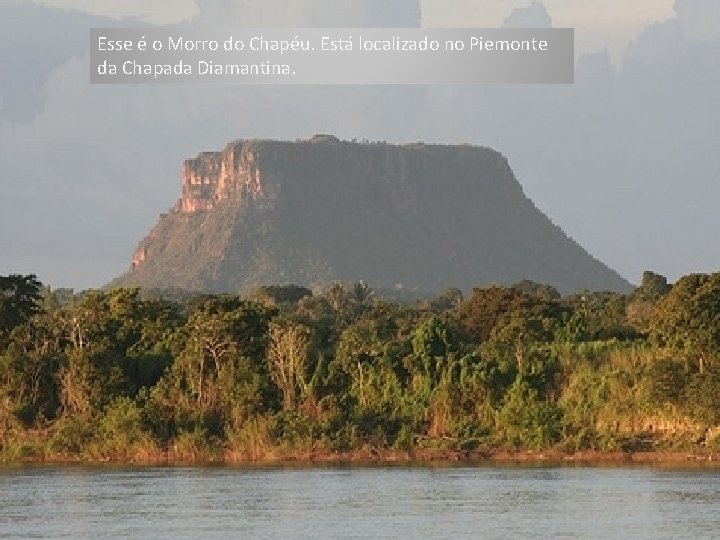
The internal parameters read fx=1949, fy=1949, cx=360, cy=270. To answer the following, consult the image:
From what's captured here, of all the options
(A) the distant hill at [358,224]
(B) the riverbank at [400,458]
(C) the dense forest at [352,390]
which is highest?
(A) the distant hill at [358,224]

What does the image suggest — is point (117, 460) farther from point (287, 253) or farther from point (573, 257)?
point (573, 257)

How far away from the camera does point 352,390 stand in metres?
57.8

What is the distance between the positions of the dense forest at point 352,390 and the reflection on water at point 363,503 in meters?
2.53

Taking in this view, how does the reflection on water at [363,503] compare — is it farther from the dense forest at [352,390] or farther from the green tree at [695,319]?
the green tree at [695,319]

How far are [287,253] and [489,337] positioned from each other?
103316 mm

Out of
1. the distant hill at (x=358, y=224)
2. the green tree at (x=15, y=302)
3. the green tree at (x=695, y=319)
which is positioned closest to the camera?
the green tree at (x=695, y=319)

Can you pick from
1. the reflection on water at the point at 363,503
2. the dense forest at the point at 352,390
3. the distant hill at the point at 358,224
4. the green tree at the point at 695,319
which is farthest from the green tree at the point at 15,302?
the distant hill at the point at 358,224

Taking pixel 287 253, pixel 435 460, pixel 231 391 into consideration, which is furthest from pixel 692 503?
pixel 287 253

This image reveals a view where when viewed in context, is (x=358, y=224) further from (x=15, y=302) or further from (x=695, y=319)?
(x=695, y=319)

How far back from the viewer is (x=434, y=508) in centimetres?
4194

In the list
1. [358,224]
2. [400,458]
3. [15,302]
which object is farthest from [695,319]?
[358,224]

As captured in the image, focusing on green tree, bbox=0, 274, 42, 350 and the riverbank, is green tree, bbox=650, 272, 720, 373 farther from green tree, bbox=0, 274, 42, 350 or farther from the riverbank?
green tree, bbox=0, 274, 42, 350

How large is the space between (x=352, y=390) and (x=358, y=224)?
393ft

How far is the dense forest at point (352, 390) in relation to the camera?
54750 mm
